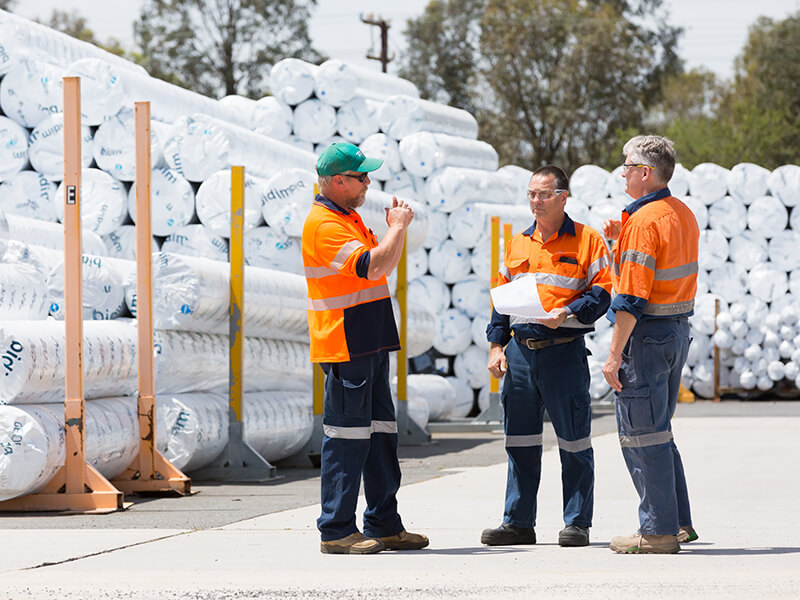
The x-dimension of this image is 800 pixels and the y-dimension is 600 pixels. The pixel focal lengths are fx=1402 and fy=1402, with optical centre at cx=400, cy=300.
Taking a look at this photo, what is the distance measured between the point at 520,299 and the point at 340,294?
811 millimetres

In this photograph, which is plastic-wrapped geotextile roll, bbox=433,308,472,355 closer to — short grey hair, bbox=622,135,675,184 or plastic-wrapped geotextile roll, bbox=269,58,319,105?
plastic-wrapped geotextile roll, bbox=269,58,319,105

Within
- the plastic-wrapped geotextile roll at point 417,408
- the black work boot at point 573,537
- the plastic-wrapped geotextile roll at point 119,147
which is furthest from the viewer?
the plastic-wrapped geotextile roll at point 417,408

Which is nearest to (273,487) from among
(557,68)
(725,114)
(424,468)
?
(424,468)

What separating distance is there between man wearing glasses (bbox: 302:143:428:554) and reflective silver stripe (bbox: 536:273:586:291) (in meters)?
0.71

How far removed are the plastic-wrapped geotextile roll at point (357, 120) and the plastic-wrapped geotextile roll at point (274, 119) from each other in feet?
2.30

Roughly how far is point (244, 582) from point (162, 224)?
724 centimetres

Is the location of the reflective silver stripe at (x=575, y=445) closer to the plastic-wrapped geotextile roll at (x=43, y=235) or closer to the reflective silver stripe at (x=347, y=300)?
the reflective silver stripe at (x=347, y=300)

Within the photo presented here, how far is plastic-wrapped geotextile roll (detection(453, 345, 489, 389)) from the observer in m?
19.4

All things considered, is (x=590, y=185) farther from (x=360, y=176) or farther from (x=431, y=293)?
(x=360, y=176)

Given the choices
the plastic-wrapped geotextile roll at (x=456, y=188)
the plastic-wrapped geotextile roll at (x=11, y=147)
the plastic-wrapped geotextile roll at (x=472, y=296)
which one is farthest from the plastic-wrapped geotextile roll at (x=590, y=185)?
the plastic-wrapped geotextile roll at (x=11, y=147)

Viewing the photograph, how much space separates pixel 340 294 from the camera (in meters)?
6.03

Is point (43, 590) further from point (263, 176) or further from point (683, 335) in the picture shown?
point (263, 176)

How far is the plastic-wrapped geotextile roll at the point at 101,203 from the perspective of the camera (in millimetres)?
11812

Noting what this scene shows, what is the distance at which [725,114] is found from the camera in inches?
2016
